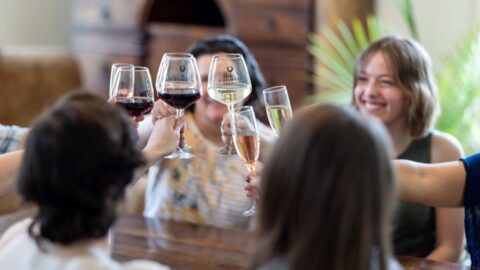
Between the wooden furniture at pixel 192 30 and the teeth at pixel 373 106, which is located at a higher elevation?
the wooden furniture at pixel 192 30

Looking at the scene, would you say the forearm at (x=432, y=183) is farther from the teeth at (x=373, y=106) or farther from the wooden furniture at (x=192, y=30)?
the wooden furniture at (x=192, y=30)

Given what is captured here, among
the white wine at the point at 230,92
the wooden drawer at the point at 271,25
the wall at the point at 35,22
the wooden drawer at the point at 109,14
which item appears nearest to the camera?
the white wine at the point at 230,92

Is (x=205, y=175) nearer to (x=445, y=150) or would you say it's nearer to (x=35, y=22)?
(x=445, y=150)

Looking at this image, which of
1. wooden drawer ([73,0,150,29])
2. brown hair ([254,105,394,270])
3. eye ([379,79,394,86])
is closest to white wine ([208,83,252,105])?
eye ([379,79,394,86])

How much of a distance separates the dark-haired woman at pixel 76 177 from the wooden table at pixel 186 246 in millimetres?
546

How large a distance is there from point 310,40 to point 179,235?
1.62 meters

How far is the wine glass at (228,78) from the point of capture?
1.73m

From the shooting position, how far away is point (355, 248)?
100 centimetres

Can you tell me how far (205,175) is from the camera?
7.79 feet

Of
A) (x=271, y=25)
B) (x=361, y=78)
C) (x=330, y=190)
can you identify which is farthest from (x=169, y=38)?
(x=330, y=190)

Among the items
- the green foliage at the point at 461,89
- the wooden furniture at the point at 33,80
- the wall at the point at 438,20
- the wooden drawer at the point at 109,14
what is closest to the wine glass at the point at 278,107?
the green foliage at the point at 461,89

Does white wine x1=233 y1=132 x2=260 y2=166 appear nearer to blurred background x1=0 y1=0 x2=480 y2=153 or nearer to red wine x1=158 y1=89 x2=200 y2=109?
red wine x1=158 y1=89 x2=200 y2=109

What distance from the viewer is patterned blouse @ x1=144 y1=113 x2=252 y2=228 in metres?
2.33

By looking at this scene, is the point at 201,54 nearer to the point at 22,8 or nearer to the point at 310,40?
the point at 310,40
